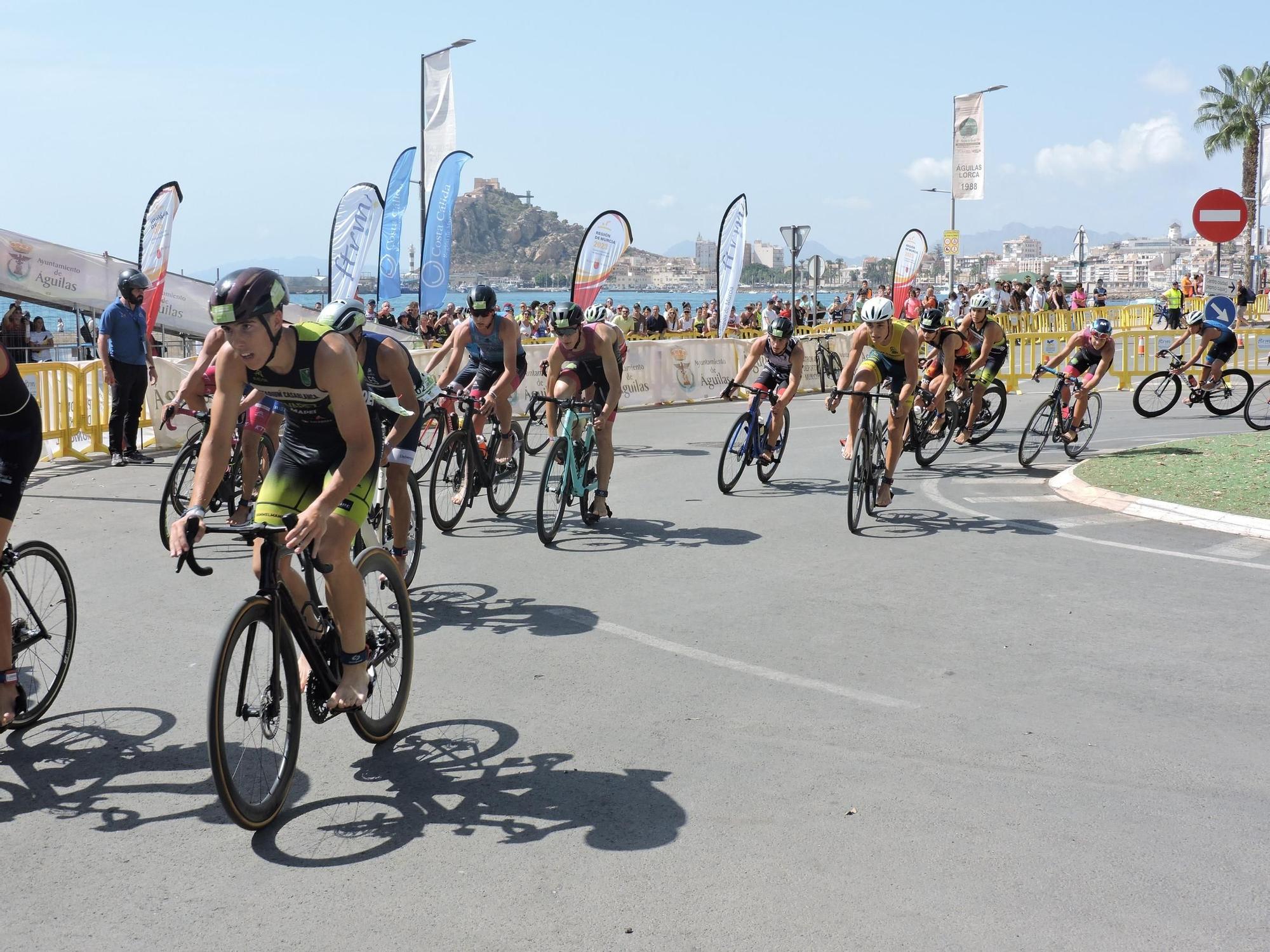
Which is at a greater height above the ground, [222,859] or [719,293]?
[719,293]

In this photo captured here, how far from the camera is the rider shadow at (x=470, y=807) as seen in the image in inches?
164

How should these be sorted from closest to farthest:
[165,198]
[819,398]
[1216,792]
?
[1216,792], [165,198], [819,398]

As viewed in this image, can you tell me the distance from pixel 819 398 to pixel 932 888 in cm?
2113

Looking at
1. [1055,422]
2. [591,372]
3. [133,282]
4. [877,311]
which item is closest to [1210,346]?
[1055,422]

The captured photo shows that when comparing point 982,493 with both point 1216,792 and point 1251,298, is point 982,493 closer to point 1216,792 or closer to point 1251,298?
point 1216,792

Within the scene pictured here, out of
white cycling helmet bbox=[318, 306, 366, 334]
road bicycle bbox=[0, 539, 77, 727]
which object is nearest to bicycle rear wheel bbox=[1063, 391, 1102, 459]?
white cycling helmet bbox=[318, 306, 366, 334]

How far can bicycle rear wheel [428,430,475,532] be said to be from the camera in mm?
9906

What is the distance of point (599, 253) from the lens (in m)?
23.1

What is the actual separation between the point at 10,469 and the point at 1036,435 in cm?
1126

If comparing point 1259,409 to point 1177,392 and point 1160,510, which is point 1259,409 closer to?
point 1177,392

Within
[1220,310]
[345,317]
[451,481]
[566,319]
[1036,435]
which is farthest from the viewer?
[1220,310]

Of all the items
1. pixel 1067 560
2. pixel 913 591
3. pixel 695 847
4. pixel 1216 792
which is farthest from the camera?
pixel 1067 560

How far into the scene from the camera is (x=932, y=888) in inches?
150

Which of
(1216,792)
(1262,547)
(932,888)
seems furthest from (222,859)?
(1262,547)
